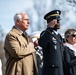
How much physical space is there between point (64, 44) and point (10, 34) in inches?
47.3

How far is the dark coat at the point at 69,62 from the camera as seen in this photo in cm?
833

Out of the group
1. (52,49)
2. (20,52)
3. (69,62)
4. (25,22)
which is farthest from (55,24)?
(20,52)

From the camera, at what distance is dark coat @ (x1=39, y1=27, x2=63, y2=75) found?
8.00 m

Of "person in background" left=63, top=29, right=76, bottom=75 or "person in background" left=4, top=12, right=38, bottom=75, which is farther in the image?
"person in background" left=63, top=29, right=76, bottom=75

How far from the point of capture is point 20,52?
7.49 metres

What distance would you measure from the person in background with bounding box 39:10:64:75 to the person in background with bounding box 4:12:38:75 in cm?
38

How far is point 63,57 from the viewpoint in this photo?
27.6 ft

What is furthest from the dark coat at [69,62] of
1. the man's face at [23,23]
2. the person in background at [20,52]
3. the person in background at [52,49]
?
the man's face at [23,23]

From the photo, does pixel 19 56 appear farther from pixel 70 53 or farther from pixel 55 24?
pixel 70 53

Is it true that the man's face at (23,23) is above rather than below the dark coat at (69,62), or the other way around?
above

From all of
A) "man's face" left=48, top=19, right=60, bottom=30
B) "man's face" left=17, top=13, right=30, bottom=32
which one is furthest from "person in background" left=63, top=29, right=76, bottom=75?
"man's face" left=17, top=13, right=30, bottom=32

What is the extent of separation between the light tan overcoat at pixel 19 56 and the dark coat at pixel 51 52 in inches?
15.3

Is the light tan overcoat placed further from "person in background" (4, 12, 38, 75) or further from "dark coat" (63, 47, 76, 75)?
"dark coat" (63, 47, 76, 75)

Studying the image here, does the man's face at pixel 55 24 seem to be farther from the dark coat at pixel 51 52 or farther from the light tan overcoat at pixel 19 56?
the light tan overcoat at pixel 19 56
